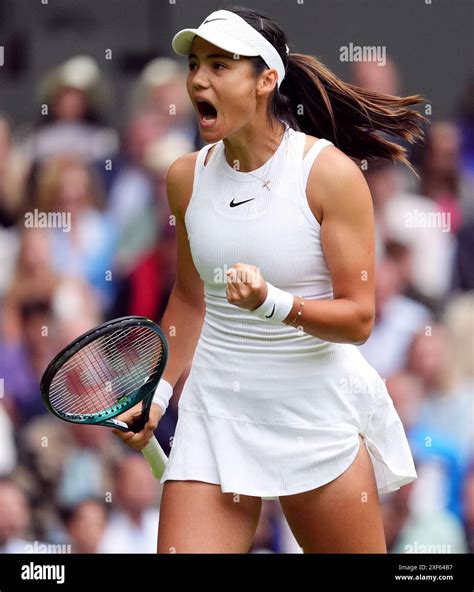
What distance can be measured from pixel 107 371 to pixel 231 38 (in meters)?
0.90

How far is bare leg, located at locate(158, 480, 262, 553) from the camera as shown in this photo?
3051 millimetres

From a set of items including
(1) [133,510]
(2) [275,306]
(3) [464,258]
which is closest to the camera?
(2) [275,306]

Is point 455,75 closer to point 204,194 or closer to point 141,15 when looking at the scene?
point 141,15

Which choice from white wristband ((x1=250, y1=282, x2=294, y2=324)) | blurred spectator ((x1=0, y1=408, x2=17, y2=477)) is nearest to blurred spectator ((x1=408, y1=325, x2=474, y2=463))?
blurred spectator ((x1=0, y1=408, x2=17, y2=477))

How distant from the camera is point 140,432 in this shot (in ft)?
10.7

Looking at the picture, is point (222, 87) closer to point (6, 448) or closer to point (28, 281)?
point (28, 281)

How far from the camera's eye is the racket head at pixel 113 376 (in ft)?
10.5

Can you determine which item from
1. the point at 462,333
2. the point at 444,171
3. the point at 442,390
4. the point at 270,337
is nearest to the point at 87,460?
the point at 442,390

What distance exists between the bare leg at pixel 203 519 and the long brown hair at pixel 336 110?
3.10ft

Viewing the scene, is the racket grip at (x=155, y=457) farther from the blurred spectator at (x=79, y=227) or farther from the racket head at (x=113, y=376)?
the blurred spectator at (x=79, y=227)

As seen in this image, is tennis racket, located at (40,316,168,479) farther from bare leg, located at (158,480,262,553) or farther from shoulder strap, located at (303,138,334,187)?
shoulder strap, located at (303,138,334,187)

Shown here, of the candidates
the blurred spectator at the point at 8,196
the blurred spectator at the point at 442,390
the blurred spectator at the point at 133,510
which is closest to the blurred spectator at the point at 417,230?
the blurred spectator at the point at 442,390
